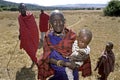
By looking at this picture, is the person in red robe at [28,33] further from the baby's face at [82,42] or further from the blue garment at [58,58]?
the baby's face at [82,42]

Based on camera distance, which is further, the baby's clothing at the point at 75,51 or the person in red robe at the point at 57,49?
the person in red robe at the point at 57,49

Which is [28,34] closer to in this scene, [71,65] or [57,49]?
[57,49]

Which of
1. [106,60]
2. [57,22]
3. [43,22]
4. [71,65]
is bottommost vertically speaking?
[43,22]

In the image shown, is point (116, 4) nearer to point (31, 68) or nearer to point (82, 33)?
point (31, 68)

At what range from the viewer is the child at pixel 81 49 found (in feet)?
11.0

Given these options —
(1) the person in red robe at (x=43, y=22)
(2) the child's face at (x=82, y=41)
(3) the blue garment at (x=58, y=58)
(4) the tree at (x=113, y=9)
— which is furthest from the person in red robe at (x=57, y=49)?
(4) the tree at (x=113, y=9)

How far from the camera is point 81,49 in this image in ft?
11.2

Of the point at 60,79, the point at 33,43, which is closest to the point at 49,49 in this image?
the point at 60,79

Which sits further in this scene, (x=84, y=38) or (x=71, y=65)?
(x=71, y=65)

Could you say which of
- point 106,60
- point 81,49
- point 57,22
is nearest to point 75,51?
point 81,49

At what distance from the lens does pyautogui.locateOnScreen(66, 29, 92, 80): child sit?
3.35 metres

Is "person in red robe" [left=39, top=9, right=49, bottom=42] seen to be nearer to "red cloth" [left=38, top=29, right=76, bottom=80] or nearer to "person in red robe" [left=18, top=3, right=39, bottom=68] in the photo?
"person in red robe" [left=18, top=3, right=39, bottom=68]

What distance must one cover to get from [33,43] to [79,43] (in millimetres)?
5458

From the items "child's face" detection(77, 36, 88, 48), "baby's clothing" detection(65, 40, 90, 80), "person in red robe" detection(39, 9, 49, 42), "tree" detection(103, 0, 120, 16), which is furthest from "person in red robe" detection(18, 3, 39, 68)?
"tree" detection(103, 0, 120, 16)
